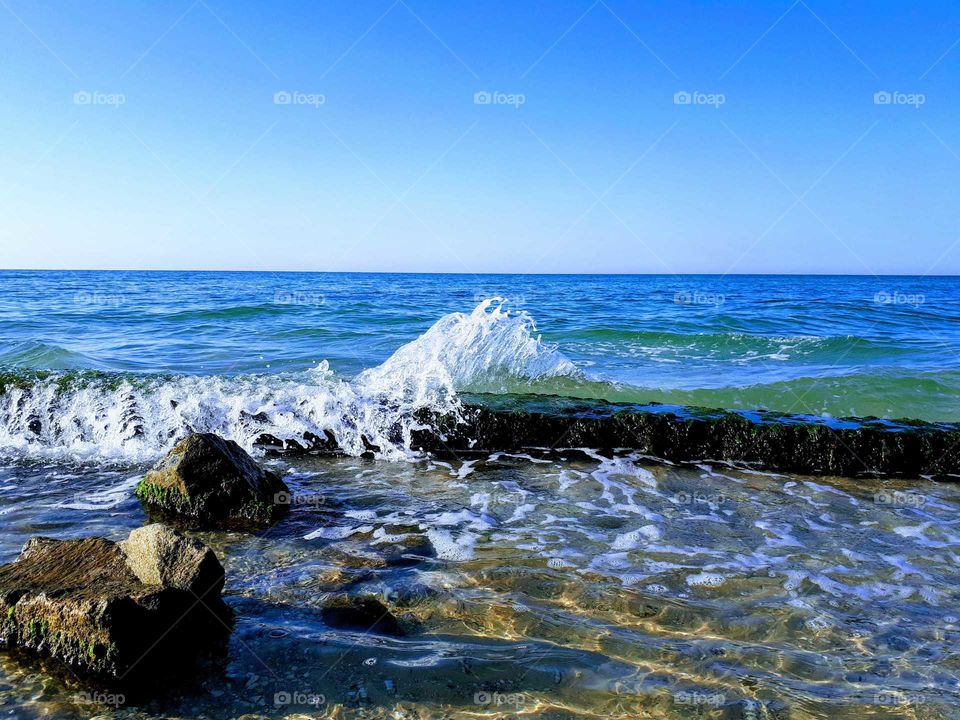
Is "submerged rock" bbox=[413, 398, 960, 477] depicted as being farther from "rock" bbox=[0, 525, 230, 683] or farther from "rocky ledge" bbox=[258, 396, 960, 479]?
"rock" bbox=[0, 525, 230, 683]

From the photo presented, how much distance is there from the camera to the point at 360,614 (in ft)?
11.8

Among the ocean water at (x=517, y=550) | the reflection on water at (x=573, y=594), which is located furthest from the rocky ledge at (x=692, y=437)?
the reflection on water at (x=573, y=594)

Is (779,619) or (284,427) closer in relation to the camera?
(779,619)

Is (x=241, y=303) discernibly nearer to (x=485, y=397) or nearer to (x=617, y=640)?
(x=485, y=397)

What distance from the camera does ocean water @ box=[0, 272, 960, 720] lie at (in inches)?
116

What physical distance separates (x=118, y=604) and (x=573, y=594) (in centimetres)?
234

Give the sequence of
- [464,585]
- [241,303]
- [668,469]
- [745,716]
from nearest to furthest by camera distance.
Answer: [745,716]
[464,585]
[668,469]
[241,303]

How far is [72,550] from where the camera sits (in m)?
3.61

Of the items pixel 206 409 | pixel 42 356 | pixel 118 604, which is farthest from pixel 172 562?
pixel 42 356

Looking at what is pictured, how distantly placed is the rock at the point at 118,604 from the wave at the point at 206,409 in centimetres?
358

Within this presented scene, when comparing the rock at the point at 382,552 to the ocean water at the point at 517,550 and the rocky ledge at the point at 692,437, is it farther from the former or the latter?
the rocky ledge at the point at 692,437

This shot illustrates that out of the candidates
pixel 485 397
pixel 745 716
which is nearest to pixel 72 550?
pixel 745 716

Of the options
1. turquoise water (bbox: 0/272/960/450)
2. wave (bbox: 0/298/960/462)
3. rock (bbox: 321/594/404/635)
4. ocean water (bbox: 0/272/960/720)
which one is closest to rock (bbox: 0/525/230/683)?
ocean water (bbox: 0/272/960/720)

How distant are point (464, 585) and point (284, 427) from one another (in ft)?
13.6
